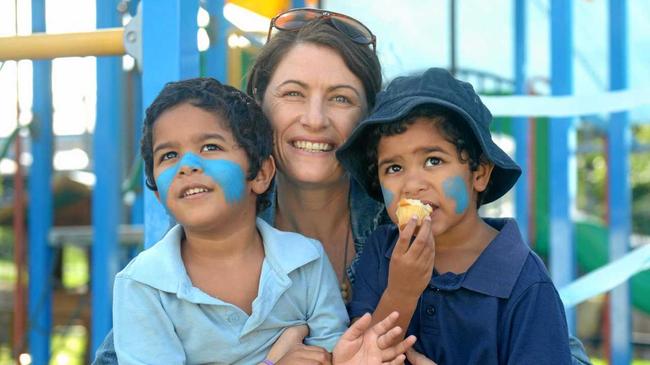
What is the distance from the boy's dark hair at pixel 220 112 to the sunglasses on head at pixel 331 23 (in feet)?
1.26

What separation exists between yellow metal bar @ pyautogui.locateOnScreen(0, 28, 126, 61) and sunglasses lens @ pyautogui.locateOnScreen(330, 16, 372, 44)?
0.54m

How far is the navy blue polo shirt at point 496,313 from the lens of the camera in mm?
1620

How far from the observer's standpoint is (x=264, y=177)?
6.20 ft

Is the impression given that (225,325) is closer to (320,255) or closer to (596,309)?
(320,255)

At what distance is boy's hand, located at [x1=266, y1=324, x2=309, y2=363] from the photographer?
5.59 ft

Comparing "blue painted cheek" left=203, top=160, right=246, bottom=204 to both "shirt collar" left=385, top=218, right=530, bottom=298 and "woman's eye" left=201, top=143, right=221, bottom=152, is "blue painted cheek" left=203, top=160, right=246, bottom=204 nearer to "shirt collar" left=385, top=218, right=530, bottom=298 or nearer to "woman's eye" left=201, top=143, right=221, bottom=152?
"woman's eye" left=201, top=143, right=221, bottom=152

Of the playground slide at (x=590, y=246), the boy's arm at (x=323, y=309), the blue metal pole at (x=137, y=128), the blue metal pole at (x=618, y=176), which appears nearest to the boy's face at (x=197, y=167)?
the boy's arm at (x=323, y=309)

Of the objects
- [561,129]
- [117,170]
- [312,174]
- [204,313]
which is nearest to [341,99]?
[312,174]

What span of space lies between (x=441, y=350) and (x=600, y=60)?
4823 millimetres

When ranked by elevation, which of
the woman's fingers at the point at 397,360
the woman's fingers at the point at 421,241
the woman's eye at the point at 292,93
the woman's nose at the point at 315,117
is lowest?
the woman's fingers at the point at 397,360

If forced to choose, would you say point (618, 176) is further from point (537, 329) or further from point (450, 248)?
point (537, 329)

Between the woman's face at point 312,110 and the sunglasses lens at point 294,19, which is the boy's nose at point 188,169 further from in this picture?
the sunglasses lens at point 294,19

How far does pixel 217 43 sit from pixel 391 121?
88cm

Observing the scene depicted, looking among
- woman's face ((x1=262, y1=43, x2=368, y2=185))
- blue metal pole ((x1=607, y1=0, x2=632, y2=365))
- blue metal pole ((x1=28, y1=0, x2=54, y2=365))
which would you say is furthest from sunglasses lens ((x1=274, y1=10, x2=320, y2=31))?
blue metal pole ((x1=607, y1=0, x2=632, y2=365))
